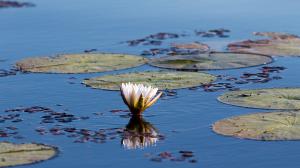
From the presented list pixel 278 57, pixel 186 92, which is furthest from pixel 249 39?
pixel 186 92

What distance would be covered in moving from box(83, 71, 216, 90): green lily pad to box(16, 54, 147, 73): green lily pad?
561mm

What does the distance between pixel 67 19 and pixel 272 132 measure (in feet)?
24.4

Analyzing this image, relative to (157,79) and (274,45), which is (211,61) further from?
(274,45)

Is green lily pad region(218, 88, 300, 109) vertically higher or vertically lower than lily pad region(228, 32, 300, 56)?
lower

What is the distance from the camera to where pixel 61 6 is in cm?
1532

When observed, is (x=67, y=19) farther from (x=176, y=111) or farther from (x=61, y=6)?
(x=176, y=111)

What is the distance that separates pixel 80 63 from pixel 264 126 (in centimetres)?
334

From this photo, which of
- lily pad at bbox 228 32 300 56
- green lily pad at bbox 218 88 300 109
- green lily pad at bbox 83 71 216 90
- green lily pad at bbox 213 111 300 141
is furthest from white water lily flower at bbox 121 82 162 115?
lily pad at bbox 228 32 300 56

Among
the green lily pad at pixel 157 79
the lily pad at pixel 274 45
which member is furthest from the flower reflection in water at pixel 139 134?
the lily pad at pixel 274 45

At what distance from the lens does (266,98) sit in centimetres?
763

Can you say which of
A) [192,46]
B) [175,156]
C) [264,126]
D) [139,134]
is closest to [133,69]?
[192,46]

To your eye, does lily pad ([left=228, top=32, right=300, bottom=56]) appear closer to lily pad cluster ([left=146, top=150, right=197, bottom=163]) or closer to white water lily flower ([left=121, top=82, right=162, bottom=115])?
white water lily flower ([left=121, top=82, right=162, bottom=115])

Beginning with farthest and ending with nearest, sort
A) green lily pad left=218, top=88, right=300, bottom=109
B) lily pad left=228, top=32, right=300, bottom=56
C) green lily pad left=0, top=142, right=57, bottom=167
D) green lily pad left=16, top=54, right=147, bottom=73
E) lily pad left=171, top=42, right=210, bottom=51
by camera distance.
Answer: lily pad left=171, top=42, right=210, bottom=51 < lily pad left=228, top=32, right=300, bottom=56 < green lily pad left=16, top=54, right=147, bottom=73 < green lily pad left=218, top=88, right=300, bottom=109 < green lily pad left=0, top=142, right=57, bottom=167

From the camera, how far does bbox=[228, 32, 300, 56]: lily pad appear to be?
10.2 metres
